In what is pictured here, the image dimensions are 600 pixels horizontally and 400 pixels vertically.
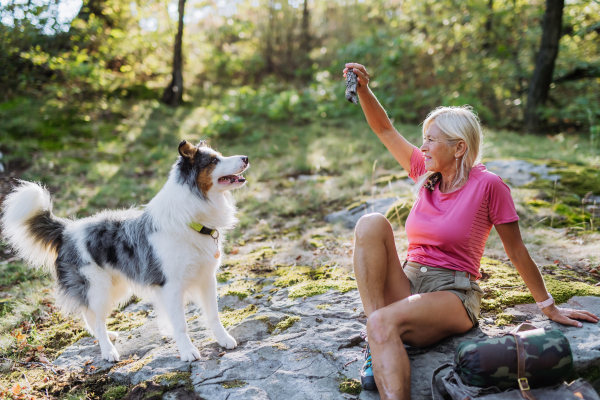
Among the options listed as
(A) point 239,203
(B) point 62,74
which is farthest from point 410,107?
(B) point 62,74

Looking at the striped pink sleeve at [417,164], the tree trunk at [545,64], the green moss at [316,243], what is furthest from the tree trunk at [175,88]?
the striped pink sleeve at [417,164]

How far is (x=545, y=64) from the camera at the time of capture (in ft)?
29.6

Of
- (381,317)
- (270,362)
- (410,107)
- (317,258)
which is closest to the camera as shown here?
(381,317)

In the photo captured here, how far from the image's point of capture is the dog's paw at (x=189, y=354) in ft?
8.72

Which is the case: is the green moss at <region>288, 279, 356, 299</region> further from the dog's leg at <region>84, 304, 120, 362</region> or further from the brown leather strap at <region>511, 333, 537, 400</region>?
the brown leather strap at <region>511, 333, 537, 400</region>

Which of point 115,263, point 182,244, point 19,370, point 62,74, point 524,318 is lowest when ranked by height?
point 19,370

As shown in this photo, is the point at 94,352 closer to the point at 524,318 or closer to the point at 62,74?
the point at 524,318

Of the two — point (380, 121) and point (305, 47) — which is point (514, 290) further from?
point (305, 47)

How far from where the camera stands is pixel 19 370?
9.09 feet

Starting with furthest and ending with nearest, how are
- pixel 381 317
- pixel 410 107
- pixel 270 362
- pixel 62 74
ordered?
pixel 410 107 → pixel 62 74 → pixel 270 362 → pixel 381 317

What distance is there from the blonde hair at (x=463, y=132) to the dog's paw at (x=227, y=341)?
187 centimetres

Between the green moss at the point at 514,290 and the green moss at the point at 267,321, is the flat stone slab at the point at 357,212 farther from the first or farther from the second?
the green moss at the point at 267,321

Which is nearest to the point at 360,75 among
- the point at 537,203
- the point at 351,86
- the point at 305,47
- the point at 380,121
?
the point at 351,86

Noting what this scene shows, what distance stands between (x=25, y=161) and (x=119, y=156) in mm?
1665
